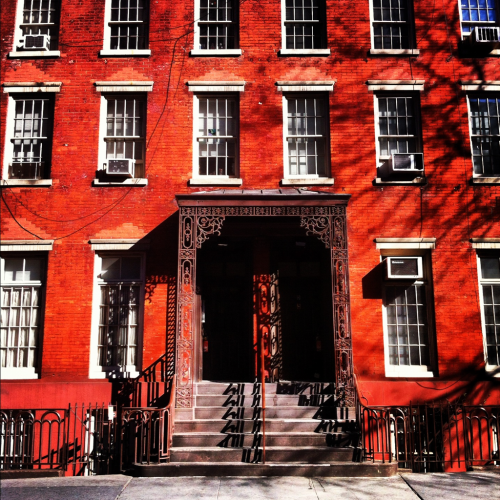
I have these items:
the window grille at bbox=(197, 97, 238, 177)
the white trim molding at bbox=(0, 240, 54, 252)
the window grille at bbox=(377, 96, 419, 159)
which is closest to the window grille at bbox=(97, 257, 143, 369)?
the white trim molding at bbox=(0, 240, 54, 252)

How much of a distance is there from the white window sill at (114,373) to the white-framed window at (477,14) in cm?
1098

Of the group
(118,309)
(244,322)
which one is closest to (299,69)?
(244,322)

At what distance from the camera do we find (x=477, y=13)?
13.2 m

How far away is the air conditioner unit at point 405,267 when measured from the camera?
11547mm

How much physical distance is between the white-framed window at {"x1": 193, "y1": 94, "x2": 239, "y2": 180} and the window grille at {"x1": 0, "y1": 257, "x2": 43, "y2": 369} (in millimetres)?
4324

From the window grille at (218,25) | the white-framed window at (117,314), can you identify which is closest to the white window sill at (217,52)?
the window grille at (218,25)

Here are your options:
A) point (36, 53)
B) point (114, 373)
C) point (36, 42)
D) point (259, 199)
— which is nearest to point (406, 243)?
point (259, 199)

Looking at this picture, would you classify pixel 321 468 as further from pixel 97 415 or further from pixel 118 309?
pixel 118 309

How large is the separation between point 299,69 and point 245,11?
6.50 feet

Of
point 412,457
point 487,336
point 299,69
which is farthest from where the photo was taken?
point 299,69

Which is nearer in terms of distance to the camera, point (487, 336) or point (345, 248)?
point (345, 248)

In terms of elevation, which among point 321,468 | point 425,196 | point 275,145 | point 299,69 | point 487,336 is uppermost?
point 299,69

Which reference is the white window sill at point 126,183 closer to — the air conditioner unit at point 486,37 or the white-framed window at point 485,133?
the white-framed window at point 485,133

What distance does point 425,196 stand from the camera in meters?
12.2
